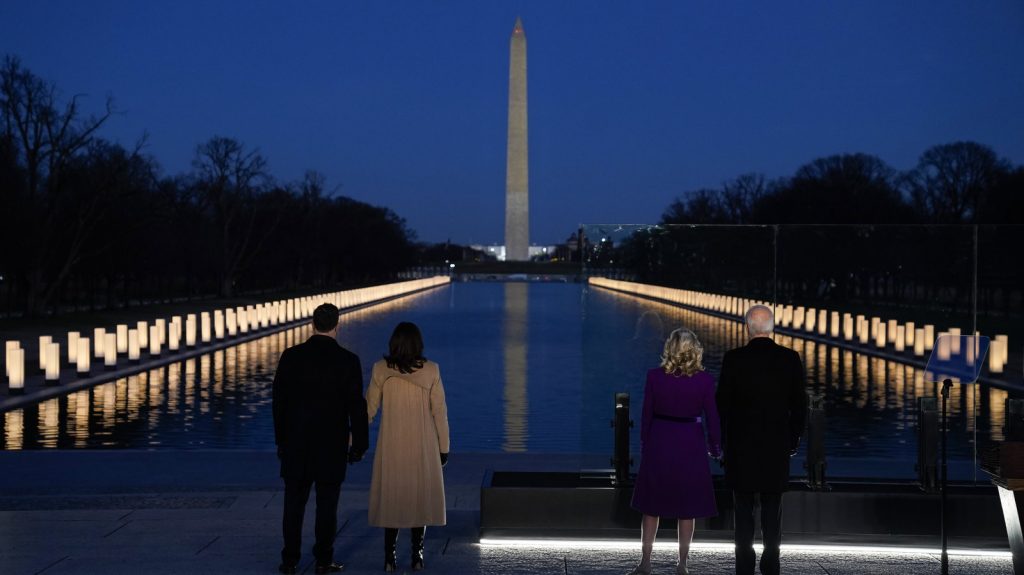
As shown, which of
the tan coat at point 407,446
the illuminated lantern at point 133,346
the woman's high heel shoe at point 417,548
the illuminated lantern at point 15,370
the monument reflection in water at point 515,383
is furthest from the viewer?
the illuminated lantern at point 133,346

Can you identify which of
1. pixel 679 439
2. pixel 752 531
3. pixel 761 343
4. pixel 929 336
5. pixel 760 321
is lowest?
pixel 752 531

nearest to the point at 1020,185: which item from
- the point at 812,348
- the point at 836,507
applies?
the point at 812,348

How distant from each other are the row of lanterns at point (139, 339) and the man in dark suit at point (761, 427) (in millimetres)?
15501

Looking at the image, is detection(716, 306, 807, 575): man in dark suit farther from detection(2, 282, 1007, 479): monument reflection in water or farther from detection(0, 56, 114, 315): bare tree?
detection(0, 56, 114, 315): bare tree

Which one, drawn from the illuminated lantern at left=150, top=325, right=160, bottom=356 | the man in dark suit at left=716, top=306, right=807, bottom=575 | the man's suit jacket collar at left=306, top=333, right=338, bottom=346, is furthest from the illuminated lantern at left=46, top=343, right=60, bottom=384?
the man in dark suit at left=716, top=306, right=807, bottom=575

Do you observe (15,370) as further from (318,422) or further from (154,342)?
(318,422)

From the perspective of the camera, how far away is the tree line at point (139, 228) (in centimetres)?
4541

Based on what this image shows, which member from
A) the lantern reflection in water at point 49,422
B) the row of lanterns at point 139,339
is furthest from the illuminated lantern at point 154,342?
the lantern reflection in water at point 49,422

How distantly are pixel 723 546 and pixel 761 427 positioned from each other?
1790mm

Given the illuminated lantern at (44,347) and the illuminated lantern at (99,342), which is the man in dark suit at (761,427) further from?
the illuminated lantern at (99,342)

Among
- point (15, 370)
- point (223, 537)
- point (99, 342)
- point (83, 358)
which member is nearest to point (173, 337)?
point (99, 342)

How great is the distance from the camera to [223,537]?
376 inches

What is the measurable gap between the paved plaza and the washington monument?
86.5 metres

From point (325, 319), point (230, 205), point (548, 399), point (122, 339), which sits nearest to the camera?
point (325, 319)
